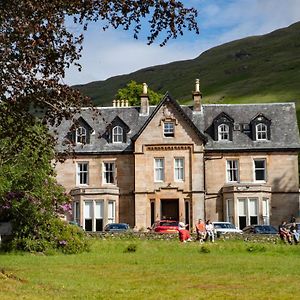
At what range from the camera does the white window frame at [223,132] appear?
5941cm

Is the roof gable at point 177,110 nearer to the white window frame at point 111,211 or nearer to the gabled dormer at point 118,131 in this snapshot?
the gabled dormer at point 118,131

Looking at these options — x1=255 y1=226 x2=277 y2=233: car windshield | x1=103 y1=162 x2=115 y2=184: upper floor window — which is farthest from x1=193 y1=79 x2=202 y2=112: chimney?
x1=255 y1=226 x2=277 y2=233: car windshield

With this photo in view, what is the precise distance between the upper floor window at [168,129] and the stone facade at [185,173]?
0.09 meters

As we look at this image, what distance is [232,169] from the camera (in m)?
58.7

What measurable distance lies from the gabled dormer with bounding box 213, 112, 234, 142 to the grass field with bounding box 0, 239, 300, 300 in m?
23.2

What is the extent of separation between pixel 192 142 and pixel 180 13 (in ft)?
136

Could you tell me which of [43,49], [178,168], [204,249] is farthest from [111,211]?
[43,49]

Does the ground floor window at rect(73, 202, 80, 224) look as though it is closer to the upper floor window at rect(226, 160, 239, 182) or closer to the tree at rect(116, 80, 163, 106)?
the upper floor window at rect(226, 160, 239, 182)

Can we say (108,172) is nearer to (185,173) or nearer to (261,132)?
(185,173)

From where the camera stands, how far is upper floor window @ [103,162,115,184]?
59.1 meters

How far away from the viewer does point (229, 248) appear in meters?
36.0

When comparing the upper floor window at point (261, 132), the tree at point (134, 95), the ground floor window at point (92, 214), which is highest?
the tree at point (134, 95)

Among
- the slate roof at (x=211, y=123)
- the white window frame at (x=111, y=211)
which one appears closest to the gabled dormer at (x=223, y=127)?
the slate roof at (x=211, y=123)

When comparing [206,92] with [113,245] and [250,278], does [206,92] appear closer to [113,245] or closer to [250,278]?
[113,245]
